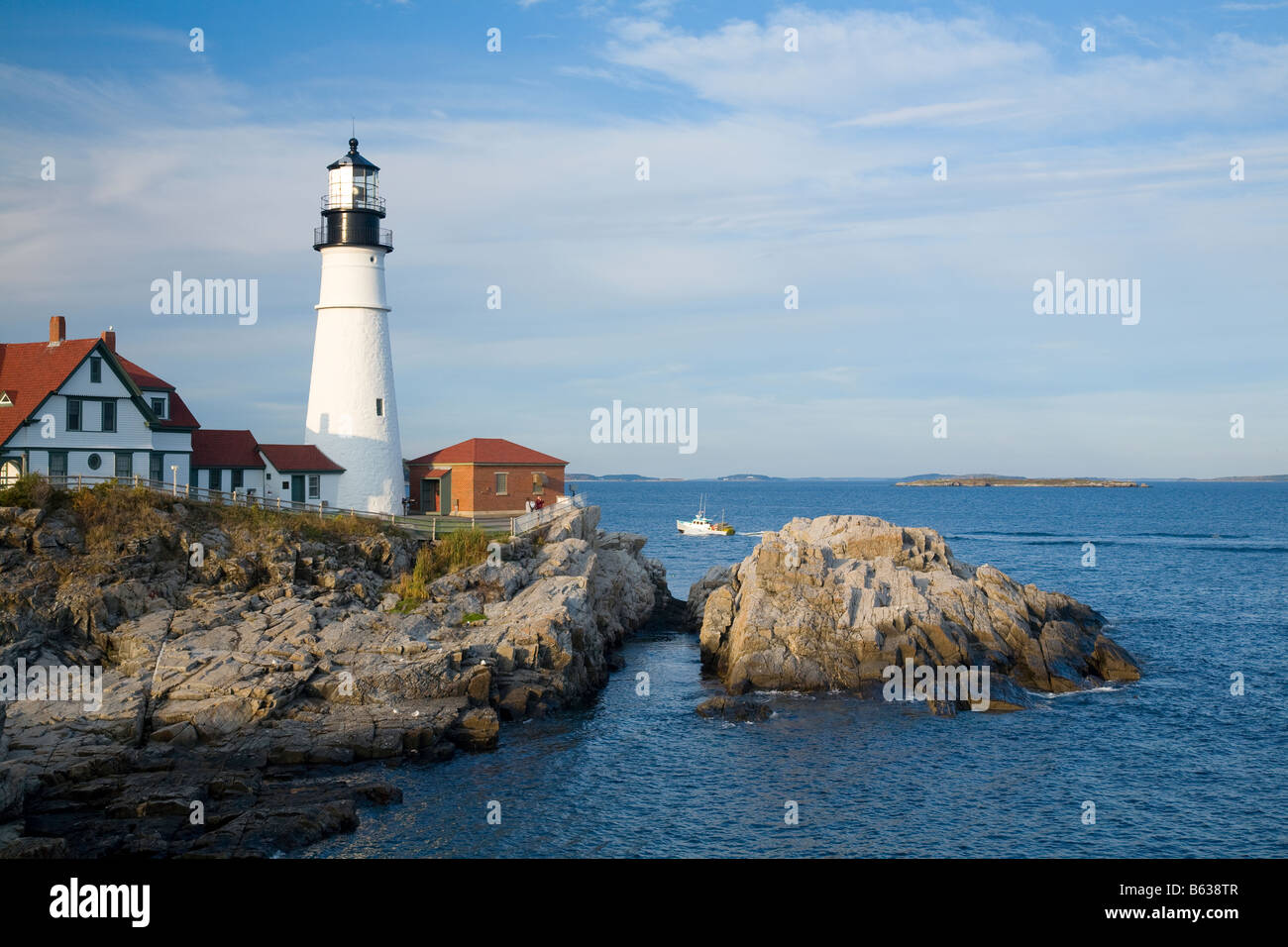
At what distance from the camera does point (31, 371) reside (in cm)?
3591

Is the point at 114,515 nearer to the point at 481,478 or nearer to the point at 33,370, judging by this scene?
the point at 33,370

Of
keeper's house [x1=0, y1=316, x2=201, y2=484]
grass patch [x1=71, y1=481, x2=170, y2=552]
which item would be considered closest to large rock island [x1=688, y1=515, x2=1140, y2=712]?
grass patch [x1=71, y1=481, x2=170, y2=552]

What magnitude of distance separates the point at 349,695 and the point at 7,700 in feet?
27.4

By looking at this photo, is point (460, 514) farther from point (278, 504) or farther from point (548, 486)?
point (278, 504)

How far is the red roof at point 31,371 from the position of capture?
34.6 m

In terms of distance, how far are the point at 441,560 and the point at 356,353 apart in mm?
10072

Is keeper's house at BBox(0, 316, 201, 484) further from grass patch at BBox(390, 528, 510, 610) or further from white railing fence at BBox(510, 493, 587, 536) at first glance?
white railing fence at BBox(510, 493, 587, 536)

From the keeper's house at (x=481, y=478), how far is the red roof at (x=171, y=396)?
34.2ft

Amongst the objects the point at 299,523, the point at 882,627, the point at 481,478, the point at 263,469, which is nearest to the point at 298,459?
the point at 263,469

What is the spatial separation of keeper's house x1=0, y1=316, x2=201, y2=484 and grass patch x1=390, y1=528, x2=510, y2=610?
10.1 metres

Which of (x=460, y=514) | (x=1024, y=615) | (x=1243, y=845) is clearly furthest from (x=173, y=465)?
(x=1243, y=845)

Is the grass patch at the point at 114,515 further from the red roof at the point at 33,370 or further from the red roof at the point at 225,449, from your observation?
the red roof at the point at 225,449
